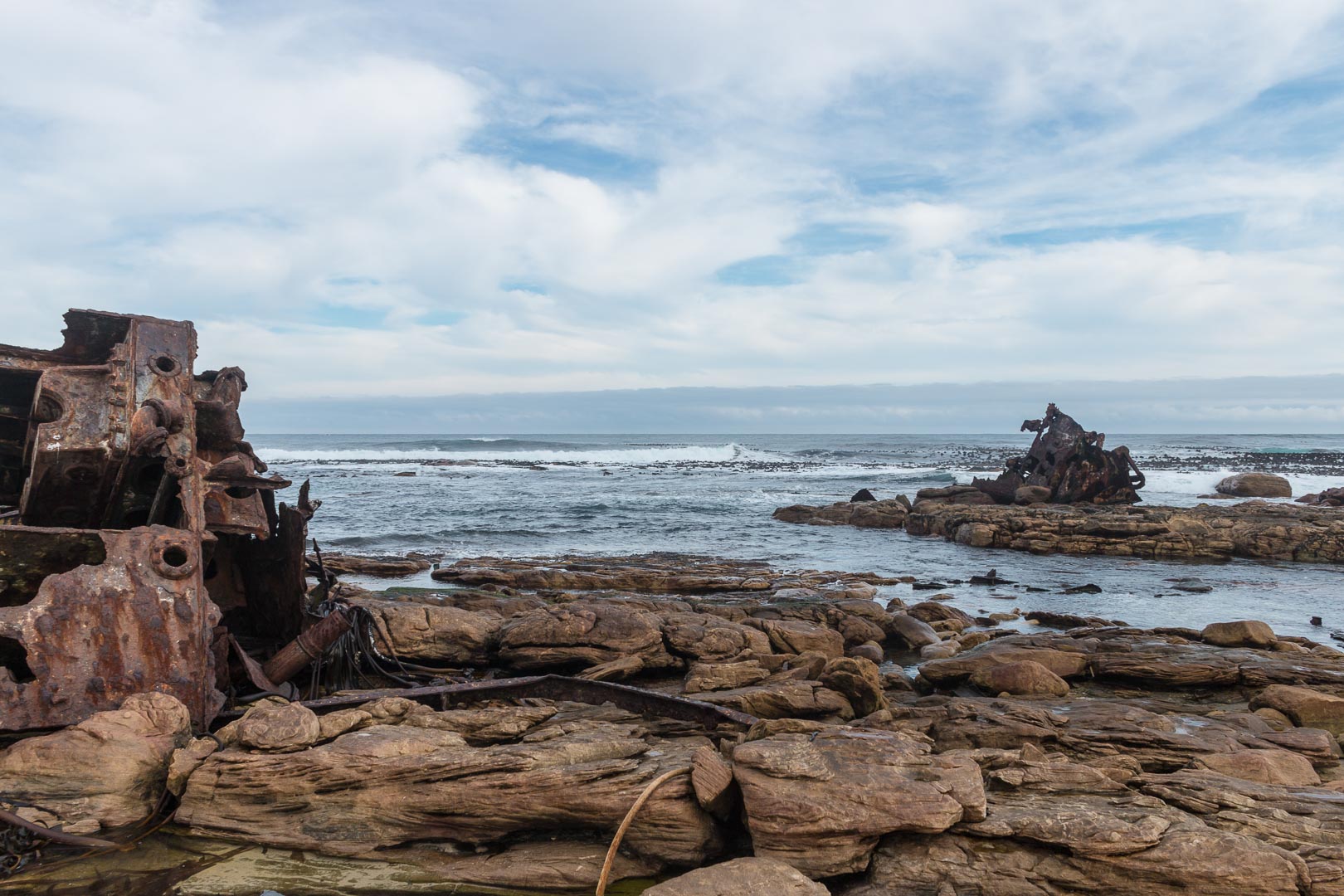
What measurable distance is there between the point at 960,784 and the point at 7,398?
6331mm

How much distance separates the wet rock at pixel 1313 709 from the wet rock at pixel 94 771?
26.1 feet

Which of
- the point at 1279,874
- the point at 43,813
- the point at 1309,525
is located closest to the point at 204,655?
the point at 43,813

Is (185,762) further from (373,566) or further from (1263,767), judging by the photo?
(373,566)

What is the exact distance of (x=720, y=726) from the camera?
496cm

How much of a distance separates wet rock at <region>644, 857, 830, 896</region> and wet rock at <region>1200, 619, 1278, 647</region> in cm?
791

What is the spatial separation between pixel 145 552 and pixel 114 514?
947 mm

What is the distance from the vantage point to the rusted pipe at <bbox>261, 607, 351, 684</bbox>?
580 cm

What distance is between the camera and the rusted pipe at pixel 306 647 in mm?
5797

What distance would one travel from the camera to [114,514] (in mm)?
5016

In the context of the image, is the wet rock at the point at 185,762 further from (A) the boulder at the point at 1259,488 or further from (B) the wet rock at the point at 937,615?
(A) the boulder at the point at 1259,488

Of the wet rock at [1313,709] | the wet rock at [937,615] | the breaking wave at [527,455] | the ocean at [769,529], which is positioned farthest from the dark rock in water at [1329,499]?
the breaking wave at [527,455]

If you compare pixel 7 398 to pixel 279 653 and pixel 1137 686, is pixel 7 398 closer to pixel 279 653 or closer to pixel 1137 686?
pixel 279 653

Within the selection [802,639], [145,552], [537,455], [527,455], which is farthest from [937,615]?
[527,455]

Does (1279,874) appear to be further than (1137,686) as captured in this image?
No
